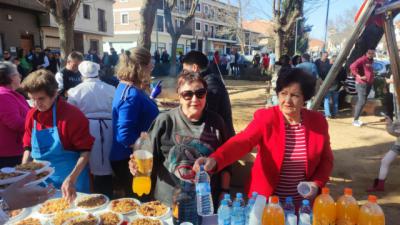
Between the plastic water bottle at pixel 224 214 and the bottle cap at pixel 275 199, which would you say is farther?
the plastic water bottle at pixel 224 214

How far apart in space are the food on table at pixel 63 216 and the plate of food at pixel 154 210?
431mm

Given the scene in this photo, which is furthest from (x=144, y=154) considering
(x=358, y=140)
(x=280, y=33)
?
(x=280, y=33)

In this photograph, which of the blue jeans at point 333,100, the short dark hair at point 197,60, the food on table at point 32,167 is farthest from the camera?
the blue jeans at point 333,100

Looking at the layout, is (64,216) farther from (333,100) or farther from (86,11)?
(86,11)

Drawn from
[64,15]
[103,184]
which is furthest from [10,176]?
[64,15]

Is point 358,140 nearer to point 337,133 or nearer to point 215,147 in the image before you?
point 337,133

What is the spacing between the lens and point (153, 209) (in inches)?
92.8

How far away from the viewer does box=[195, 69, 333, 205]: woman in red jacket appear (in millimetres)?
2238

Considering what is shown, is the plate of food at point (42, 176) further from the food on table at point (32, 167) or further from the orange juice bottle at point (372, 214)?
the orange juice bottle at point (372, 214)

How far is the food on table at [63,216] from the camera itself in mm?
2205

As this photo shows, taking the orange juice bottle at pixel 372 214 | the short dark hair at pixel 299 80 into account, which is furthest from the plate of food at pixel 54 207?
the orange juice bottle at pixel 372 214

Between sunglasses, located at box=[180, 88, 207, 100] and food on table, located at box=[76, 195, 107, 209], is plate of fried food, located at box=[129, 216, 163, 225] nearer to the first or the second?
food on table, located at box=[76, 195, 107, 209]

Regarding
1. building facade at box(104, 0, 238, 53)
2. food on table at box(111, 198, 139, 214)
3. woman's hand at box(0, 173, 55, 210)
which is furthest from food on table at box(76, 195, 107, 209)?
building facade at box(104, 0, 238, 53)

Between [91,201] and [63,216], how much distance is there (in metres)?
0.27
